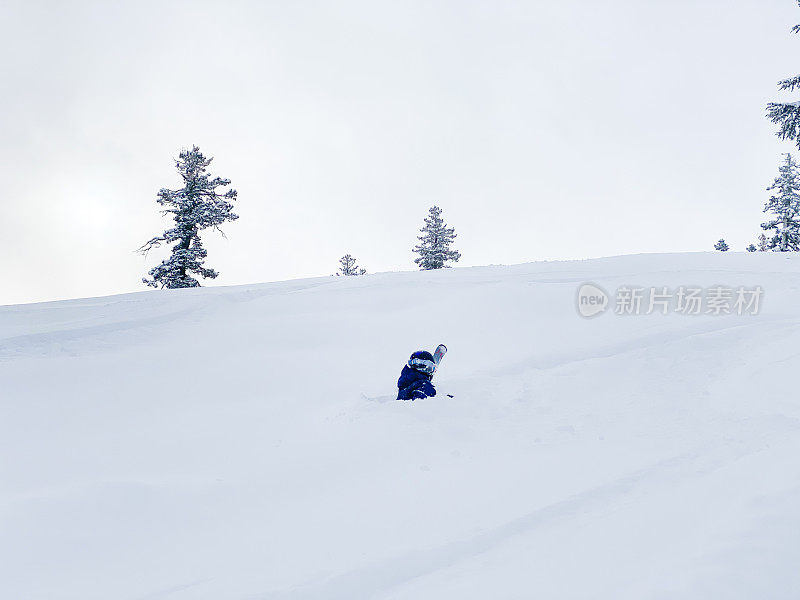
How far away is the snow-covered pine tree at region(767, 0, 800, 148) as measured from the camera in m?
19.7

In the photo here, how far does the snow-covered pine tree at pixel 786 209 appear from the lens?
31703 mm

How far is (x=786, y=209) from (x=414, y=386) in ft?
113

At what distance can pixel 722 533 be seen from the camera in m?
3.45

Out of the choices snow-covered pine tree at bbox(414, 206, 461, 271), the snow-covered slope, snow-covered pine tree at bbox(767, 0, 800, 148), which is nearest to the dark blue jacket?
the snow-covered slope

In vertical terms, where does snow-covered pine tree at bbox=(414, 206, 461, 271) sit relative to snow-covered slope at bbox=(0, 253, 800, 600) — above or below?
above

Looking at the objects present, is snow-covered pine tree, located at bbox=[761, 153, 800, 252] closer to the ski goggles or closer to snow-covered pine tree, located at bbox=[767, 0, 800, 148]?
snow-covered pine tree, located at bbox=[767, 0, 800, 148]

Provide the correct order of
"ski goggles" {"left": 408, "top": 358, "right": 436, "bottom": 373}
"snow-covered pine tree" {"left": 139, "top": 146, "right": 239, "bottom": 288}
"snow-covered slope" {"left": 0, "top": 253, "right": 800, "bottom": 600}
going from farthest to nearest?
"snow-covered pine tree" {"left": 139, "top": 146, "right": 239, "bottom": 288} → "ski goggles" {"left": 408, "top": 358, "right": 436, "bottom": 373} → "snow-covered slope" {"left": 0, "top": 253, "right": 800, "bottom": 600}

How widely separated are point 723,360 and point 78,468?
959 cm

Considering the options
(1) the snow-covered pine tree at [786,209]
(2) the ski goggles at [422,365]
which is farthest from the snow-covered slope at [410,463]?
(1) the snow-covered pine tree at [786,209]

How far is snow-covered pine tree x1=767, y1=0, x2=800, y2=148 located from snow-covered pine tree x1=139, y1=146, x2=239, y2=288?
1022 inches

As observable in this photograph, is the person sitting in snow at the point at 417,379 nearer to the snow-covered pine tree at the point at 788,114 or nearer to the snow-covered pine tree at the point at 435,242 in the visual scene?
the snow-covered pine tree at the point at 788,114

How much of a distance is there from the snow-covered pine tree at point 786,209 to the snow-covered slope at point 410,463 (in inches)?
940

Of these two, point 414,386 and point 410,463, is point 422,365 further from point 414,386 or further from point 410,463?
Answer: point 410,463

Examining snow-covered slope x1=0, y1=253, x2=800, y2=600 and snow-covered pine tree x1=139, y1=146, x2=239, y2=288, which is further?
snow-covered pine tree x1=139, y1=146, x2=239, y2=288
